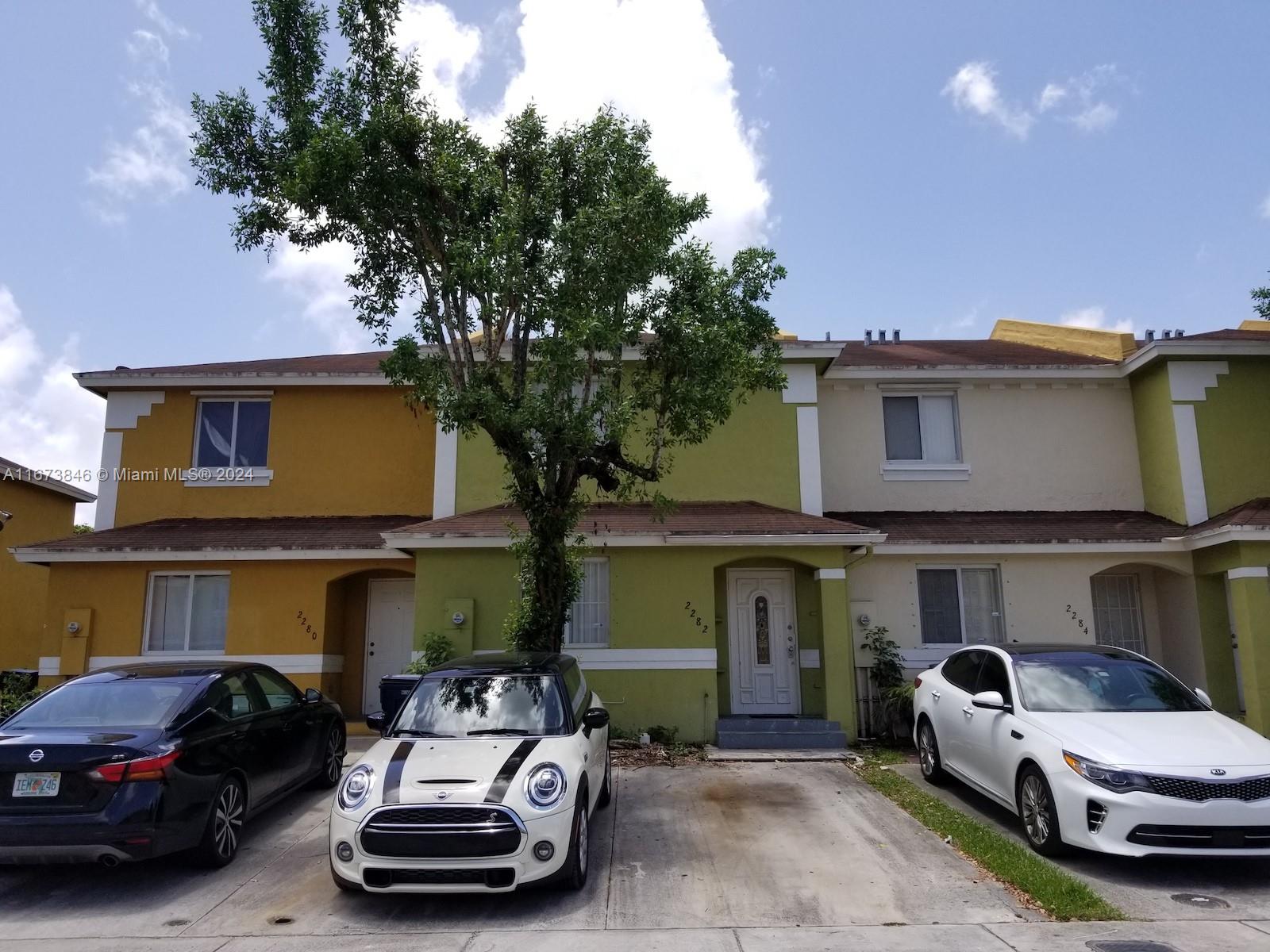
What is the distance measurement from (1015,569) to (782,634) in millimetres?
3751

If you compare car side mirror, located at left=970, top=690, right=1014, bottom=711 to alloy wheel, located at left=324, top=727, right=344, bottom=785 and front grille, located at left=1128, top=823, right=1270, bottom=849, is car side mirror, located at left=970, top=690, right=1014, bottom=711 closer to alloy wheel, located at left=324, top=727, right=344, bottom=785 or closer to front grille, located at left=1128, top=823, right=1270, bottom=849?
front grille, located at left=1128, top=823, right=1270, bottom=849

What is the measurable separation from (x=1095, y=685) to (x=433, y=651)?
306 inches

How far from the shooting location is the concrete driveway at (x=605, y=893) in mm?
5336

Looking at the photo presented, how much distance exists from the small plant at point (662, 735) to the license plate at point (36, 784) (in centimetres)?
689

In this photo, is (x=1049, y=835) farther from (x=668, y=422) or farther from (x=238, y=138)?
(x=238, y=138)

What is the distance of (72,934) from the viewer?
5234mm

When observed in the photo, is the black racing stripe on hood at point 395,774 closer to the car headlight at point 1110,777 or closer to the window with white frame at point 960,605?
the car headlight at point 1110,777

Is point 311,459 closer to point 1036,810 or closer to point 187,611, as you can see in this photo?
point 187,611

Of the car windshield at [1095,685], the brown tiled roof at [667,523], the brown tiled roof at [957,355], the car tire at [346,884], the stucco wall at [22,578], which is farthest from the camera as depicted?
the stucco wall at [22,578]

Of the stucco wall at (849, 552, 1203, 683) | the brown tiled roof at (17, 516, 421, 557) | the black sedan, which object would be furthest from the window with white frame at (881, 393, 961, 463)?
the black sedan

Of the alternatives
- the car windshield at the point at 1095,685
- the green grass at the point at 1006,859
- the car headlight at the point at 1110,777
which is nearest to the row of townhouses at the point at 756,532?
the green grass at the point at 1006,859

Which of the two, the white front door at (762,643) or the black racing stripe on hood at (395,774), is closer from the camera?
the black racing stripe on hood at (395,774)

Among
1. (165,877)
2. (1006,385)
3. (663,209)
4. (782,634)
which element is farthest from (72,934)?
(1006,385)

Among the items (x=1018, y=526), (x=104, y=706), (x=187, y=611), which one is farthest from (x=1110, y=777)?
(x=187, y=611)
